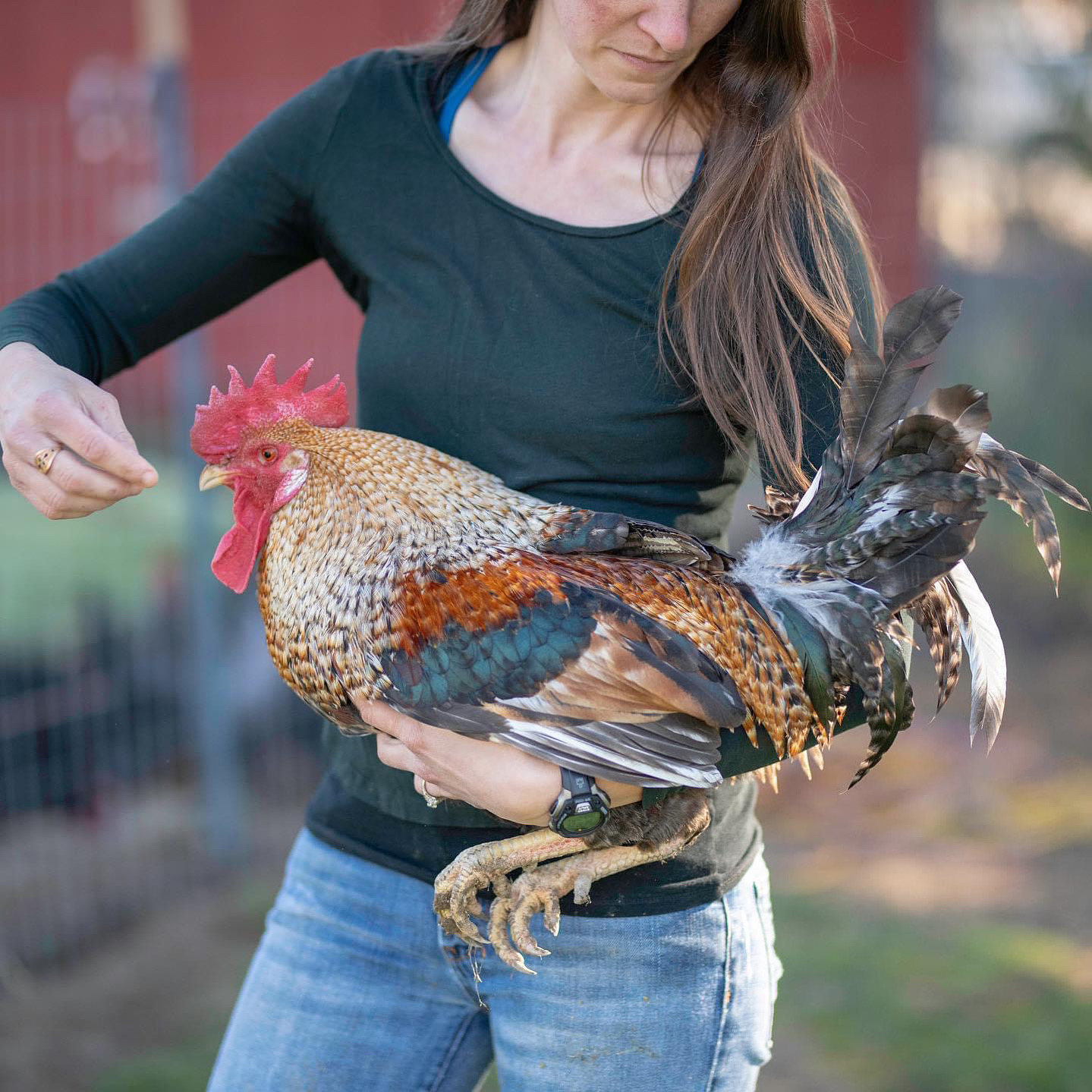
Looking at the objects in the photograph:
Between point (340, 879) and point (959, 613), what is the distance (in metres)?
1.15

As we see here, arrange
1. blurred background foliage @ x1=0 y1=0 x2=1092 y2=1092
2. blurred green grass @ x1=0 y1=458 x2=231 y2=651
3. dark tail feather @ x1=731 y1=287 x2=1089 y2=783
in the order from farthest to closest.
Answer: blurred green grass @ x1=0 y1=458 x2=231 y2=651 → blurred background foliage @ x1=0 y1=0 x2=1092 y2=1092 → dark tail feather @ x1=731 y1=287 x2=1089 y2=783

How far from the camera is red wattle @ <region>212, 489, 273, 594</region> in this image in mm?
2133

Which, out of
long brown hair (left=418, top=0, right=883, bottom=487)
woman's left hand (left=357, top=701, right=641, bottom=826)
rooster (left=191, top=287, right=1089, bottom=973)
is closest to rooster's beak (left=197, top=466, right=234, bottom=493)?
rooster (left=191, top=287, right=1089, bottom=973)

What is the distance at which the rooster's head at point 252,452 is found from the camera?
2.10 meters

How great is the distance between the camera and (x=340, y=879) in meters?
2.02

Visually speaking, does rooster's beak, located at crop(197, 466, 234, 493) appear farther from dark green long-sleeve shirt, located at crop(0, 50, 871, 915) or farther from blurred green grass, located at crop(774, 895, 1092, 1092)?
blurred green grass, located at crop(774, 895, 1092, 1092)

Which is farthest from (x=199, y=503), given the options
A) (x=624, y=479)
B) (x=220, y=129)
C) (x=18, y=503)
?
(x=624, y=479)

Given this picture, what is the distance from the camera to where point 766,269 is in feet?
6.10

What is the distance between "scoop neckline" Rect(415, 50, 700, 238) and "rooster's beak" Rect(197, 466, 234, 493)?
25.2 inches

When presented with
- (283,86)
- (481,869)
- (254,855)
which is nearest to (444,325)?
(481,869)

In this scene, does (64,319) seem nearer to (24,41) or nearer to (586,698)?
(586,698)

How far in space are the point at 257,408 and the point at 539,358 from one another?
1.76ft

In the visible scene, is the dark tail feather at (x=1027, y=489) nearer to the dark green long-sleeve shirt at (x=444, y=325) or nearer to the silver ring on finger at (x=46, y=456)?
the dark green long-sleeve shirt at (x=444, y=325)

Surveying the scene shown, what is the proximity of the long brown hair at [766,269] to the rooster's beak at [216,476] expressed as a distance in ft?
2.58
